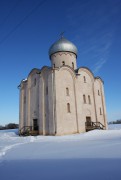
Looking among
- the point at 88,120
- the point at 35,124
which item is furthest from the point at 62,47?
the point at 35,124

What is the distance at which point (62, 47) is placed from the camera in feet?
79.3

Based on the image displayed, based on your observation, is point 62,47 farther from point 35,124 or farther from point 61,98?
point 35,124

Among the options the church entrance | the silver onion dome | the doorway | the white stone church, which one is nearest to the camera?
the white stone church

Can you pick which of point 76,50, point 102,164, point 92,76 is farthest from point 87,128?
point 102,164

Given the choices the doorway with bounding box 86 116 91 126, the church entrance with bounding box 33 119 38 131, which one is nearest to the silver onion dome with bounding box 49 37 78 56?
the doorway with bounding box 86 116 91 126

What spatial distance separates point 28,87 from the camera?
23750 mm

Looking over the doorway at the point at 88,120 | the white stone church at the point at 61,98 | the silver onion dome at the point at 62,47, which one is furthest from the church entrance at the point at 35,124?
the silver onion dome at the point at 62,47

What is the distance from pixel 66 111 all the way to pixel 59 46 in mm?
9569

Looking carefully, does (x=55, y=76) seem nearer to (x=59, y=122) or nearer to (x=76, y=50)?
(x=59, y=122)

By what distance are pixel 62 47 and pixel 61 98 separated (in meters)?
8.00

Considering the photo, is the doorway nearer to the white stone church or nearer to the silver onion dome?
the white stone church

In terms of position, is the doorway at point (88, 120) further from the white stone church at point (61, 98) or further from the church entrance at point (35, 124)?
the church entrance at point (35, 124)

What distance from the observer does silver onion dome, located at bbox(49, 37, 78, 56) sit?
2422 centimetres

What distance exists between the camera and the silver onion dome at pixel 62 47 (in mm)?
24219
